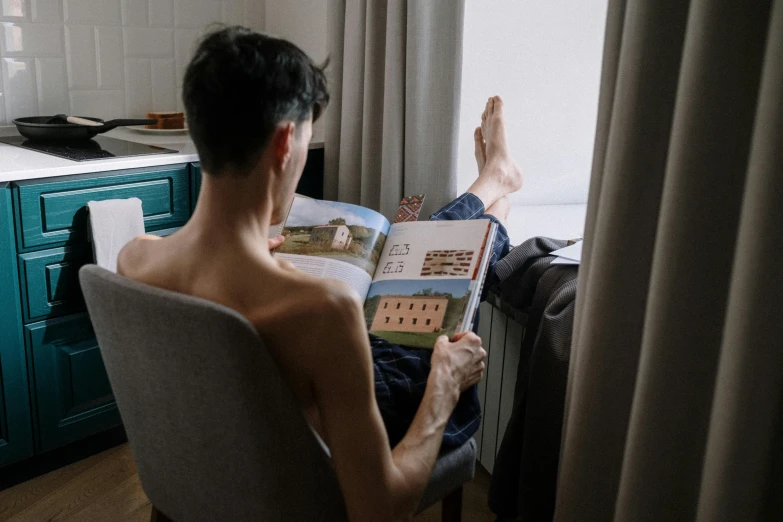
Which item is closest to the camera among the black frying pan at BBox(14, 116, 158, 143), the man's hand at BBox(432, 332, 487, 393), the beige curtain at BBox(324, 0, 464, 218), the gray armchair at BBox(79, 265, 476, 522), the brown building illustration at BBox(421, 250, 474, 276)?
the gray armchair at BBox(79, 265, 476, 522)

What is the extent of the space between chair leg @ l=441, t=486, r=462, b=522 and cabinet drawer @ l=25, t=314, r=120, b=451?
1.10 m

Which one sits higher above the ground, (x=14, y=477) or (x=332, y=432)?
(x=332, y=432)

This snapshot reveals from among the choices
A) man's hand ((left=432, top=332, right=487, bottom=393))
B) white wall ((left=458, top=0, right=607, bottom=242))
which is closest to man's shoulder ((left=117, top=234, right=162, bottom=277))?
man's hand ((left=432, top=332, right=487, bottom=393))

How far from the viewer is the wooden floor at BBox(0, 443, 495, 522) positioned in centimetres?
183

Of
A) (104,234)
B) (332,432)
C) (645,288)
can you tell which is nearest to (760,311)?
(645,288)

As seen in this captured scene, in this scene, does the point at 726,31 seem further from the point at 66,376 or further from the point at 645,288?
the point at 66,376

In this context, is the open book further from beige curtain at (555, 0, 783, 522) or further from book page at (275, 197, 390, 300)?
beige curtain at (555, 0, 783, 522)

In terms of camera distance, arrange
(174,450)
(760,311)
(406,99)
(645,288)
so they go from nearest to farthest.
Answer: (760,311), (174,450), (645,288), (406,99)

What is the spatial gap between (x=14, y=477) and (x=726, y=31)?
193 centimetres

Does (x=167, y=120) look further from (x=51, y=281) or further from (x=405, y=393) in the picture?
(x=405, y=393)

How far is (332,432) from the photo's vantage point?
2.97 ft

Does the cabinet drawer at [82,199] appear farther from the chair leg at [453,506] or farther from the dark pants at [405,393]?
the chair leg at [453,506]

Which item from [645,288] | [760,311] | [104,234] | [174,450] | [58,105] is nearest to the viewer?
[760,311]

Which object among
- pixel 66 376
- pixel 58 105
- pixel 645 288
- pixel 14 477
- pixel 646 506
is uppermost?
pixel 58 105
